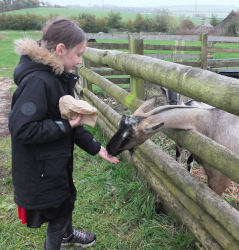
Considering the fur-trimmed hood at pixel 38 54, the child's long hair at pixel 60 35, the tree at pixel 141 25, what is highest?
the child's long hair at pixel 60 35

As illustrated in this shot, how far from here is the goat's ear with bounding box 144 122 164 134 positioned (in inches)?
102

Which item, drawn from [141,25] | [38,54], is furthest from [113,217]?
[141,25]

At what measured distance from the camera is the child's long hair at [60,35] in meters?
2.09

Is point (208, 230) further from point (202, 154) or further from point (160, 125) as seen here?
point (160, 125)

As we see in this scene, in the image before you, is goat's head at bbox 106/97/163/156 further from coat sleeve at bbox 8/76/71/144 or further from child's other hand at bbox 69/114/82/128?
coat sleeve at bbox 8/76/71/144

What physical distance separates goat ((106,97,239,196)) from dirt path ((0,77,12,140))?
390 cm

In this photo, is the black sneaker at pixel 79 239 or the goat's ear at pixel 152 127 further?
the black sneaker at pixel 79 239

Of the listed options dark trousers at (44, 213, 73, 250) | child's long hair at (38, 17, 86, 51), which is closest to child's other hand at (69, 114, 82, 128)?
child's long hair at (38, 17, 86, 51)

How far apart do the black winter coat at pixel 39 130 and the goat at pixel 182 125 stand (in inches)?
30.3

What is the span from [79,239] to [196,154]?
5.09ft

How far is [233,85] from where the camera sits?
1.70 meters

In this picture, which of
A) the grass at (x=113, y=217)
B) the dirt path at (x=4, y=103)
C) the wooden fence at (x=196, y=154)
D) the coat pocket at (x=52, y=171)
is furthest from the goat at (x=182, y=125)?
the dirt path at (x=4, y=103)

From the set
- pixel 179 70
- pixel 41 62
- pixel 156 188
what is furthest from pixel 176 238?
pixel 41 62

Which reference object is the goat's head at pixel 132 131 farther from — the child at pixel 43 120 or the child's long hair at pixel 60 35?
the child's long hair at pixel 60 35
